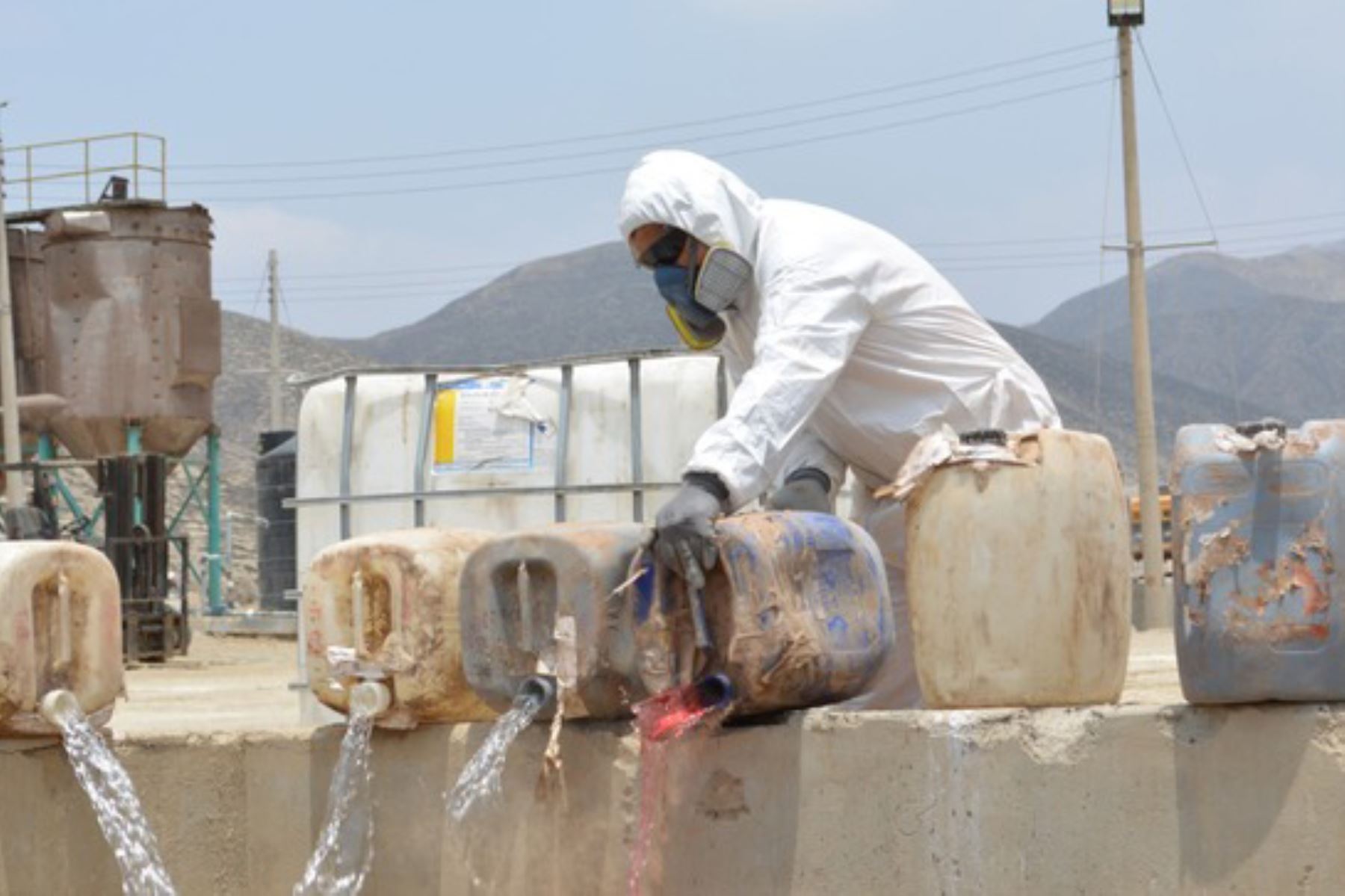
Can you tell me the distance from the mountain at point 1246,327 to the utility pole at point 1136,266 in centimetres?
5762

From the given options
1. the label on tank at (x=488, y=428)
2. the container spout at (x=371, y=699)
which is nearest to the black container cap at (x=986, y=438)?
the container spout at (x=371, y=699)

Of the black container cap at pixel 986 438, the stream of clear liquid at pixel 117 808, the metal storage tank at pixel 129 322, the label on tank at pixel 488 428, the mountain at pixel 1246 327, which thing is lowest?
the stream of clear liquid at pixel 117 808

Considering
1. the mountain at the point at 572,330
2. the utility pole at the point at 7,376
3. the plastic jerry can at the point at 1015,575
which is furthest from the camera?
the mountain at the point at 572,330

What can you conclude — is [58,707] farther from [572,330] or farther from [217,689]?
[572,330]

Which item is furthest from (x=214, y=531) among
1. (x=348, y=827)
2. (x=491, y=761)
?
(x=491, y=761)

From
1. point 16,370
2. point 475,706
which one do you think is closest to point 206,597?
point 16,370

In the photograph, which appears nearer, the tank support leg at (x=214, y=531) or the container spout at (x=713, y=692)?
the container spout at (x=713, y=692)

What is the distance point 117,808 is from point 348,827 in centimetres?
80

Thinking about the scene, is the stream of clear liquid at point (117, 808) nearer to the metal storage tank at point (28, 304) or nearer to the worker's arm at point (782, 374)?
the worker's arm at point (782, 374)

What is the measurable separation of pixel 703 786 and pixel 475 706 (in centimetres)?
79

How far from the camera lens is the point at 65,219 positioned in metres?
34.1

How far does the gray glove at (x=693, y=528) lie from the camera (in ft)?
17.4

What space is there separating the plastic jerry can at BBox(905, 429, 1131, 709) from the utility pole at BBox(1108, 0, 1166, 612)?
78.6 ft

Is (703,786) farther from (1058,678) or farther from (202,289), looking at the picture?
(202,289)
